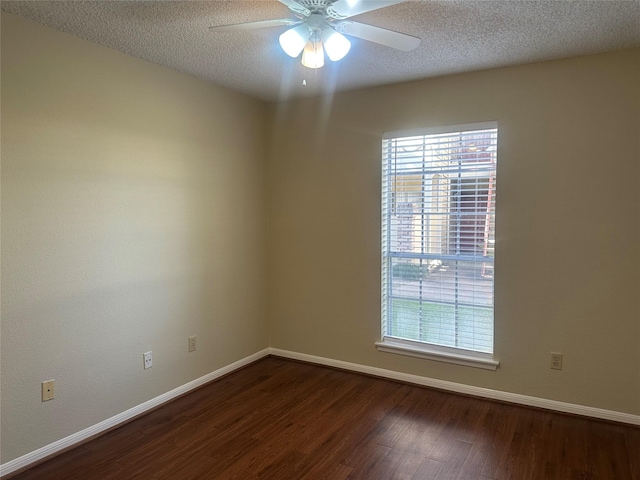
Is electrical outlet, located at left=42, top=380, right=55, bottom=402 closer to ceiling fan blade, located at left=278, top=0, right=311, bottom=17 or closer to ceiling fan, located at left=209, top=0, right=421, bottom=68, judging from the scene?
ceiling fan, located at left=209, top=0, right=421, bottom=68

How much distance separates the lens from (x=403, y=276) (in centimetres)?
346

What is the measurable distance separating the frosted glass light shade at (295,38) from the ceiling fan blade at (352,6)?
15 centimetres

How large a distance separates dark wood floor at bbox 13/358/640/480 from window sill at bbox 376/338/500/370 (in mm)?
254

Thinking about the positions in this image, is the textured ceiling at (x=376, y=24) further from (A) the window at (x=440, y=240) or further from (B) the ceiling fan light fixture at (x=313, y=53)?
(A) the window at (x=440, y=240)

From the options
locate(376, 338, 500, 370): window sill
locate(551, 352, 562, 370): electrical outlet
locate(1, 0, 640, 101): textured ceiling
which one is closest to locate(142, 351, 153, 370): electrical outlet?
locate(376, 338, 500, 370): window sill

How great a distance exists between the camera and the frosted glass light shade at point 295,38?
196cm

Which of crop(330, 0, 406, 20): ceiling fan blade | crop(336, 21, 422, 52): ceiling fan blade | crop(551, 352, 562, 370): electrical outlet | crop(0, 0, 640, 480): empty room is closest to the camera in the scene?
crop(330, 0, 406, 20): ceiling fan blade

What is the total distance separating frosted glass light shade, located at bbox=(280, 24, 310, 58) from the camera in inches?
77.1

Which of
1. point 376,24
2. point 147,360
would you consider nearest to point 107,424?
point 147,360

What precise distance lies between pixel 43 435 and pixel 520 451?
2660mm

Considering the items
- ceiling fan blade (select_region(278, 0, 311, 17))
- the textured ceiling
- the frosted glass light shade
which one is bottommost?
the frosted glass light shade

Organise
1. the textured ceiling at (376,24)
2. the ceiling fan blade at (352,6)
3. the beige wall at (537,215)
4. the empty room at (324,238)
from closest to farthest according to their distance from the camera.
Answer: the ceiling fan blade at (352,6)
the textured ceiling at (376,24)
the empty room at (324,238)
the beige wall at (537,215)

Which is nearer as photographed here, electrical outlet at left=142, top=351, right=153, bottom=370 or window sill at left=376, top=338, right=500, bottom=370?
electrical outlet at left=142, top=351, right=153, bottom=370

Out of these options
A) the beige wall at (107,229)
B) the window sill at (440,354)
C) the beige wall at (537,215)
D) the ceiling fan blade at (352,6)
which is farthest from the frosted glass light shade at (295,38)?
the window sill at (440,354)
